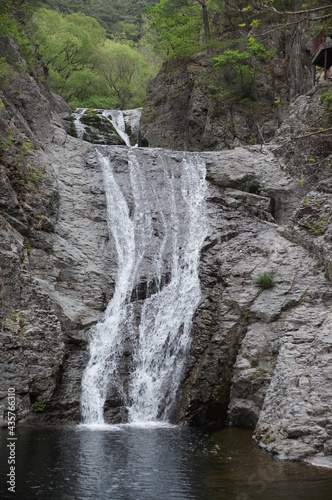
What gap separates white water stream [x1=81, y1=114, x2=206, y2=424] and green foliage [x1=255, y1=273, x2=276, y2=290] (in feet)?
7.24

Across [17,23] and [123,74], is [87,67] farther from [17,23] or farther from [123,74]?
[17,23]

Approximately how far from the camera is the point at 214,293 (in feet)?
54.9

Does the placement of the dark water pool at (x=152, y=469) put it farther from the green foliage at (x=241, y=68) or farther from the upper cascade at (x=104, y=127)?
the green foliage at (x=241, y=68)

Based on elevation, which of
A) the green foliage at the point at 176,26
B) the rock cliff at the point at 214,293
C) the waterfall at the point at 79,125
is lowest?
the rock cliff at the point at 214,293

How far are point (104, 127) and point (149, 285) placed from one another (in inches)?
628

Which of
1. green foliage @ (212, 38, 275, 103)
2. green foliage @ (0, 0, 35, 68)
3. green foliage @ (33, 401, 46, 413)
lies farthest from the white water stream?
green foliage @ (212, 38, 275, 103)

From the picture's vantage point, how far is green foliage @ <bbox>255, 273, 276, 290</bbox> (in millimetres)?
15945

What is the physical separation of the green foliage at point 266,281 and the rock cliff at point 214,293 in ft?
0.62

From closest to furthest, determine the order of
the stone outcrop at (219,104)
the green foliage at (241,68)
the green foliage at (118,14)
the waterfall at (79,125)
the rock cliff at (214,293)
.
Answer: the rock cliff at (214,293) → the green foliage at (241,68) → the stone outcrop at (219,104) → the waterfall at (79,125) → the green foliage at (118,14)

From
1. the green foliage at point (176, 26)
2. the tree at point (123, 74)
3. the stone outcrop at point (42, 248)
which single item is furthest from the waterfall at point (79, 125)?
the tree at point (123, 74)

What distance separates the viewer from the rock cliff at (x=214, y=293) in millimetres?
12344

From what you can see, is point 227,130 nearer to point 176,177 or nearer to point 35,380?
point 176,177

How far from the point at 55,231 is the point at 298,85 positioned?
18.5 metres

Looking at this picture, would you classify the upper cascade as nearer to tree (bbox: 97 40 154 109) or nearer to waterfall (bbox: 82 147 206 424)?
waterfall (bbox: 82 147 206 424)
